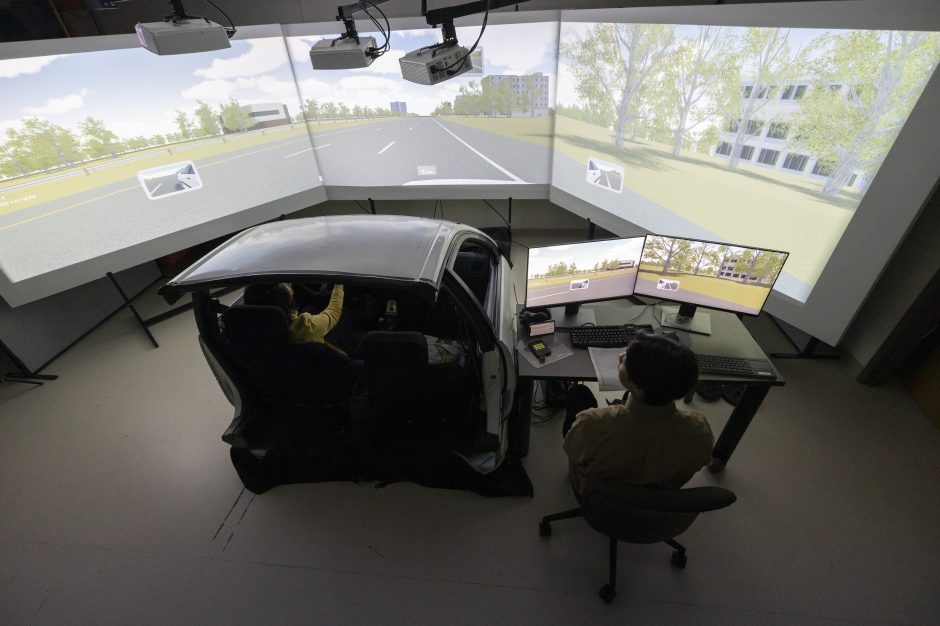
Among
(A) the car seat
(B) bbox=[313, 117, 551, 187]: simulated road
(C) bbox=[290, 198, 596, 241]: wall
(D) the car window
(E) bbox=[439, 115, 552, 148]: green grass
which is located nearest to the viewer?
(A) the car seat

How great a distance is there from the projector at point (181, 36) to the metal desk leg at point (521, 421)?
2.52m

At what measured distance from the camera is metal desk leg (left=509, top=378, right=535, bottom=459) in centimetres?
183

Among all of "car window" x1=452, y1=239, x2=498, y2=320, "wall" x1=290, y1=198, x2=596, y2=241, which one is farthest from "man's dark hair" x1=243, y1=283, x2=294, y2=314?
"wall" x1=290, y1=198, x2=596, y2=241

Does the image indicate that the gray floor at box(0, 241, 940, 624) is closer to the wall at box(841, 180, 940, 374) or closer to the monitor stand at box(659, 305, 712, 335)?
the wall at box(841, 180, 940, 374)

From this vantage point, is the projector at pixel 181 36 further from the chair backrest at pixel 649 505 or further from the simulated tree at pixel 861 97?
the simulated tree at pixel 861 97

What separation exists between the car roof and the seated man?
2.46 feet

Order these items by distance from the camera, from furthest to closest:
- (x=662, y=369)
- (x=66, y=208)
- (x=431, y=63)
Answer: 1. (x=66, y=208)
2. (x=431, y=63)
3. (x=662, y=369)

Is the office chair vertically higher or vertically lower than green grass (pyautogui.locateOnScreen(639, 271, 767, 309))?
lower

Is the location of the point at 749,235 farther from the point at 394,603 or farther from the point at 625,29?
the point at 394,603

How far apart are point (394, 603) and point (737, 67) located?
11.0ft

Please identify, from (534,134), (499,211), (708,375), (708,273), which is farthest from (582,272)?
(499,211)

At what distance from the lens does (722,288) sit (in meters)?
1.84

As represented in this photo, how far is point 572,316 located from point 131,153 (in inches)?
139

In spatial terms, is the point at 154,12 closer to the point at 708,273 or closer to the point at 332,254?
the point at 332,254
